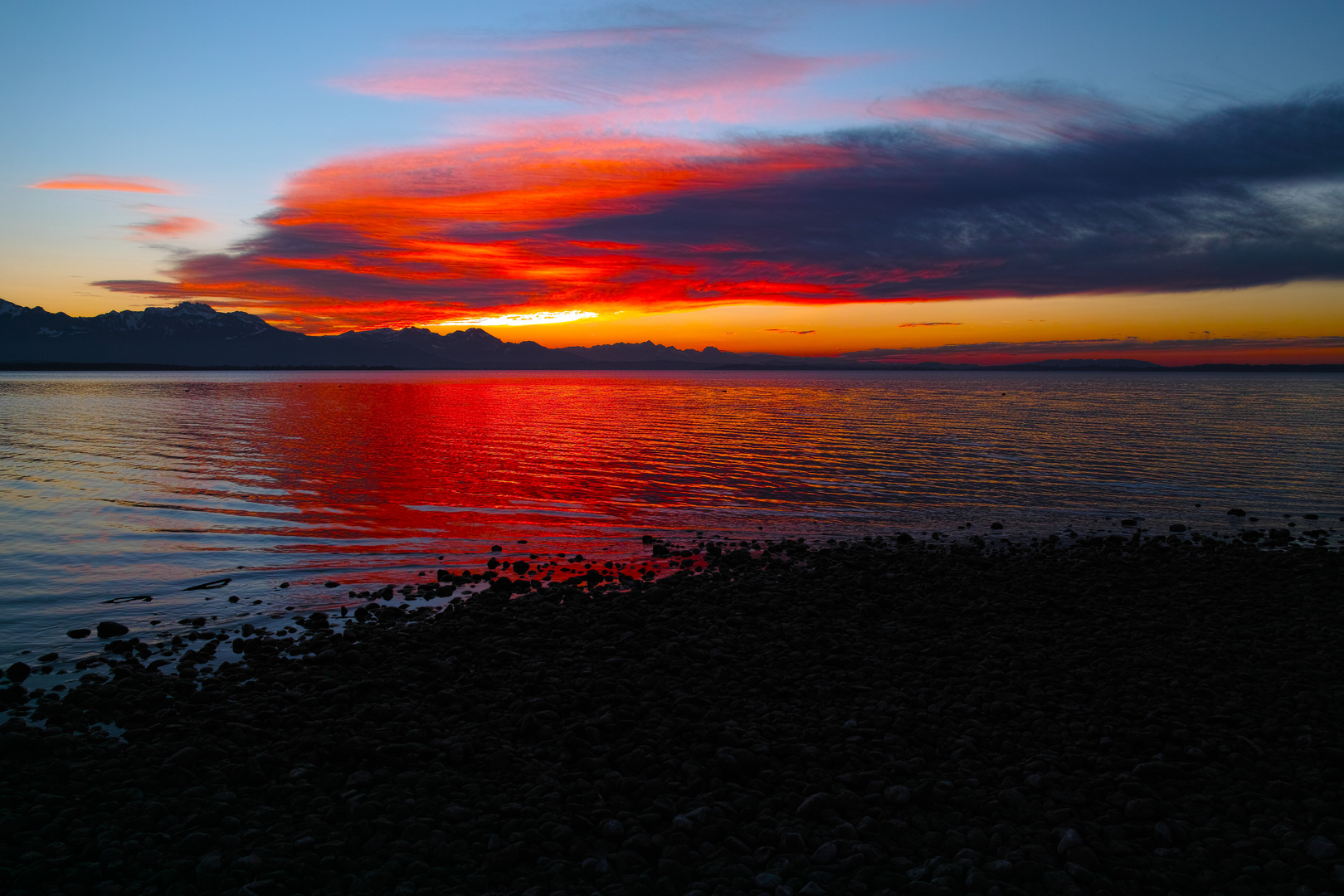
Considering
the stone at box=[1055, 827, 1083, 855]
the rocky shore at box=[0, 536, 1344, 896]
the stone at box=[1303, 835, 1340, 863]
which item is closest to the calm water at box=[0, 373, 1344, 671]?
the rocky shore at box=[0, 536, 1344, 896]

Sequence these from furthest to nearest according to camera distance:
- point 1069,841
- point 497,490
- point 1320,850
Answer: point 497,490 < point 1069,841 < point 1320,850

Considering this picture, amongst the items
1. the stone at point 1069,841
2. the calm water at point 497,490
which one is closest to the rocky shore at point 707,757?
the stone at point 1069,841

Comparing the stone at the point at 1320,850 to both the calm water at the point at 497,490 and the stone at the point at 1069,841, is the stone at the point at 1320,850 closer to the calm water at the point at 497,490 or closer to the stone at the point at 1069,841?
the stone at the point at 1069,841

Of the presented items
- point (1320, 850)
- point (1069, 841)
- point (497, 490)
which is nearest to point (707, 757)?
point (1069, 841)

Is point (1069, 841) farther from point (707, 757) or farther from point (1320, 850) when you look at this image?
point (707, 757)

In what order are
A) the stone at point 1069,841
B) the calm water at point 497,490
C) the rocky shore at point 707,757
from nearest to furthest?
the rocky shore at point 707,757 < the stone at point 1069,841 < the calm water at point 497,490

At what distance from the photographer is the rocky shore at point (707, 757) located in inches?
271

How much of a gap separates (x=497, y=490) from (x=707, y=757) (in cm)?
2460

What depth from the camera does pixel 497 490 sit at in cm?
3225

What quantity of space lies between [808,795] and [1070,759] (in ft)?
11.1

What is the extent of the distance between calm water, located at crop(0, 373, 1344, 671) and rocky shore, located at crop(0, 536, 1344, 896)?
6.00m

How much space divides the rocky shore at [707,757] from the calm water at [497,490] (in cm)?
600

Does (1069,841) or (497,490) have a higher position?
(497,490)

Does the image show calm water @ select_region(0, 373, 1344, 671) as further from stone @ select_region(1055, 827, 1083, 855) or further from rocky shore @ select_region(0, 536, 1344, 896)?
stone @ select_region(1055, 827, 1083, 855)
